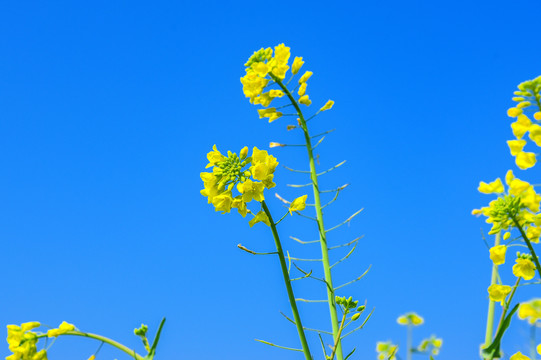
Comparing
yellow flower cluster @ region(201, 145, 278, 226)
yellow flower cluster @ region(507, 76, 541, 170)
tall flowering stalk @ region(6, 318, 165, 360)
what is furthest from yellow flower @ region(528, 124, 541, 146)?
tall flowering stalk @ region(6, 318, 165, 360)

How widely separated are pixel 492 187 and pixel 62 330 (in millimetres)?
1752

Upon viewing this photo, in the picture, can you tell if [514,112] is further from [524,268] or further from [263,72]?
[263,72]

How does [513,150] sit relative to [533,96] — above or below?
below

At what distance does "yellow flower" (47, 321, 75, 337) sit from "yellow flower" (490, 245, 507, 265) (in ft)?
5.32

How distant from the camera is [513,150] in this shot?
2.13 meters

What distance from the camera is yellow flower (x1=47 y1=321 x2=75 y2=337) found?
6.20 ft

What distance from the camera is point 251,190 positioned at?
2.09 metres

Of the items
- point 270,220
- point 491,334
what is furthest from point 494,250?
point 270,220

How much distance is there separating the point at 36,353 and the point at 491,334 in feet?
5.81

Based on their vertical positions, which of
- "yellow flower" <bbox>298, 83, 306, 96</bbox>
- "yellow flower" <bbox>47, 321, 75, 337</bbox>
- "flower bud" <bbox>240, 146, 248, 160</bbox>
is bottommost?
"yellow flower" <bbox>47, 321, 75, 337</bbox>

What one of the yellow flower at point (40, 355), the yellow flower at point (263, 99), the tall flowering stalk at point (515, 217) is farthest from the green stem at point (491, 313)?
the yellow flower at point (40, 355)

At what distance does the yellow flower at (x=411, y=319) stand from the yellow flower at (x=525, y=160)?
1253mm

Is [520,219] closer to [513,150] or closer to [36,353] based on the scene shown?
[513,150]

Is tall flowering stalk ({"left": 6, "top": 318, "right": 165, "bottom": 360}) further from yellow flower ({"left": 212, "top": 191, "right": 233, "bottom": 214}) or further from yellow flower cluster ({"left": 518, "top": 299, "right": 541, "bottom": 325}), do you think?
yellow flower cluster ({"left": 518, "top": 299, "right": 541, "bottom": 325})
